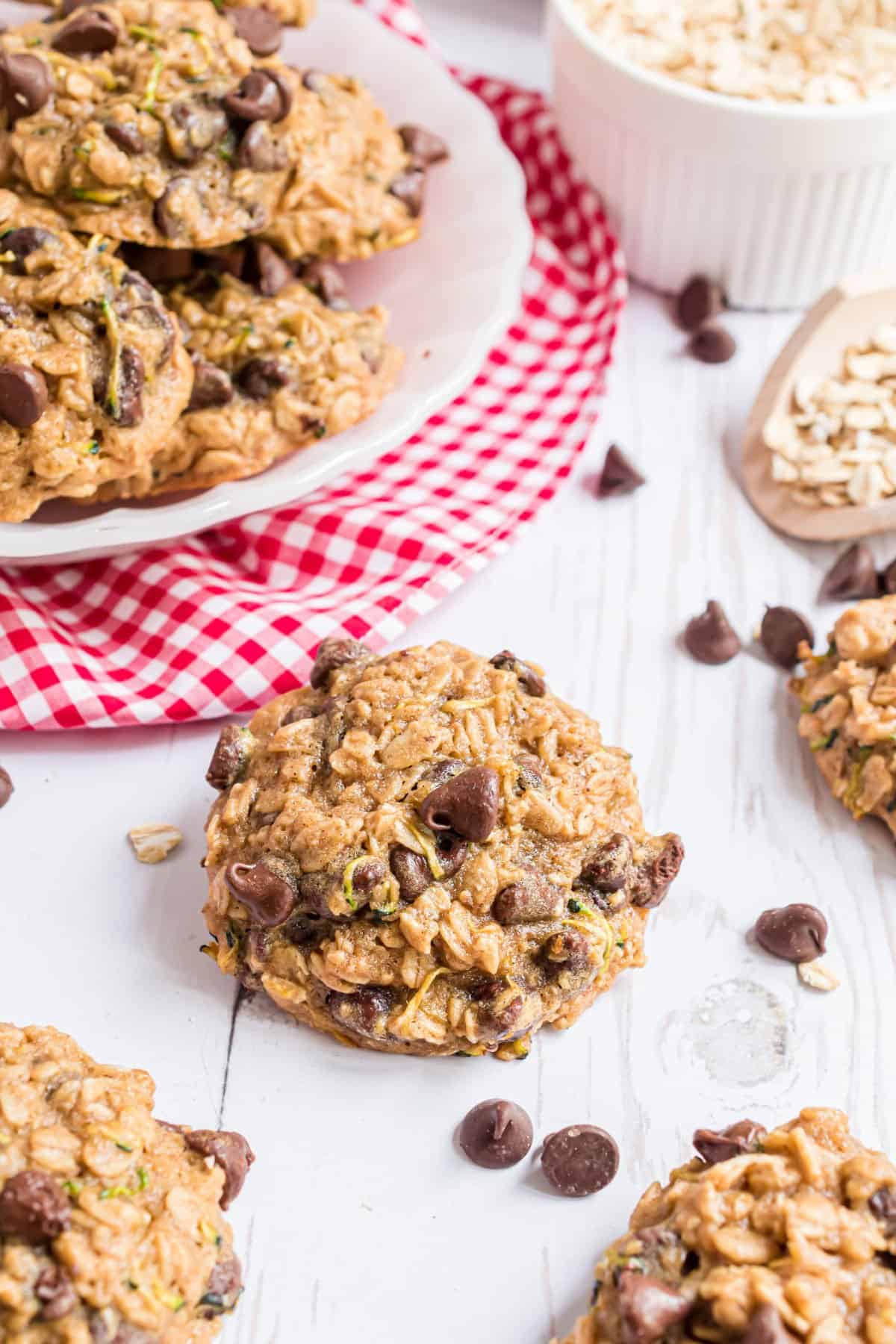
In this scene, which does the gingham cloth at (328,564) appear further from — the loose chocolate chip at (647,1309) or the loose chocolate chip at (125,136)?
the loose chocolate chip at (647,1309)

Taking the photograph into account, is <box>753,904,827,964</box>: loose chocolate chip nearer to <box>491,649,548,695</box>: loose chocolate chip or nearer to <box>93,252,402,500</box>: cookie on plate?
<box>491,649,548,695</box>: loose chocolate chip

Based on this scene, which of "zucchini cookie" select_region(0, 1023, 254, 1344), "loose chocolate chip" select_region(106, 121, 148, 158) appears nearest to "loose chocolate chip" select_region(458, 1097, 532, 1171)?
"zucchini cookie" select_region(0, 1023, 254, 1344)

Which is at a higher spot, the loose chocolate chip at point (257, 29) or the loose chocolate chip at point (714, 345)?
the loose chocolate chip at point (257, 29)

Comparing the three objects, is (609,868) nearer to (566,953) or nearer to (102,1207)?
(566,953)

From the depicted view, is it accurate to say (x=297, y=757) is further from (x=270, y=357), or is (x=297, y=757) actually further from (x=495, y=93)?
(x=495, y=93)

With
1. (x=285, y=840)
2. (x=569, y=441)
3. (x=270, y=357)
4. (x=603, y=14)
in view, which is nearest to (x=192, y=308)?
(x=270, y=357)

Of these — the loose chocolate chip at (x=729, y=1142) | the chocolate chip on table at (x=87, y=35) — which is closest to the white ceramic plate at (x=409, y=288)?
the chocolate chip on table at (x=87, y=35)
